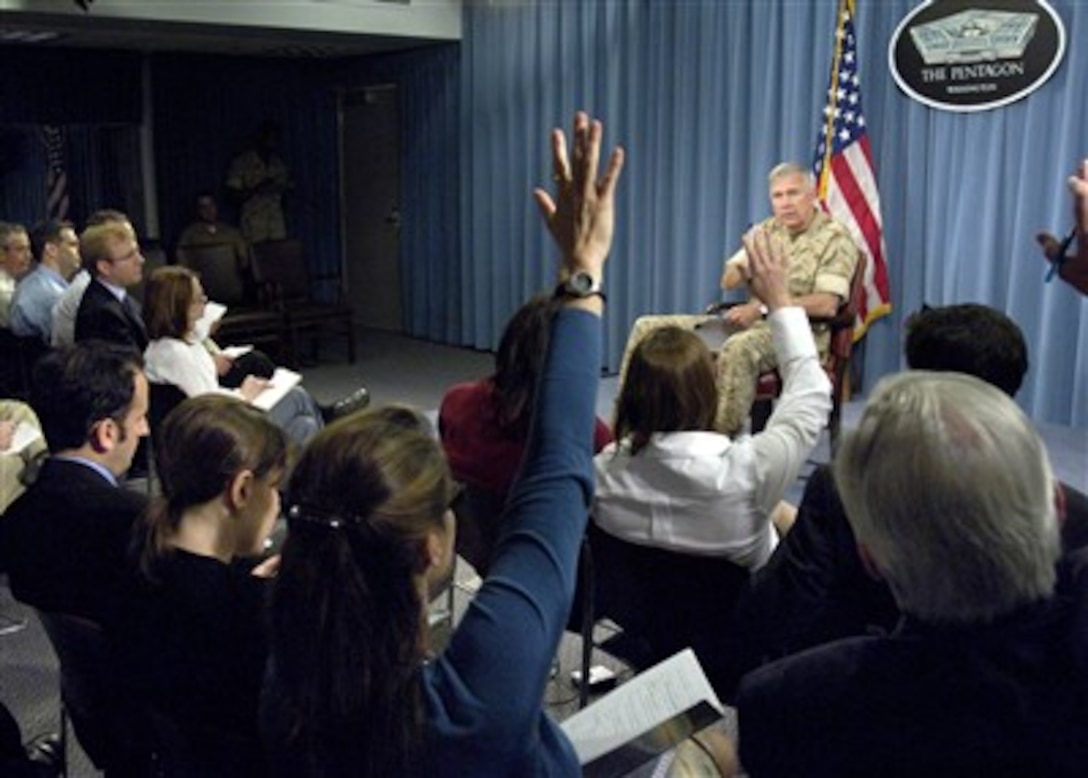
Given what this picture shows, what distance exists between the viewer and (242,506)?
1.71 metres

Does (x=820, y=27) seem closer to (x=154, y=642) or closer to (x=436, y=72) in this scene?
(x=436, y=72)

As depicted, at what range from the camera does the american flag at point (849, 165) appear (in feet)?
17.7

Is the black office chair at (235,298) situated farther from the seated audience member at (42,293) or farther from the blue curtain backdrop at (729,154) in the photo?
the seated audience member at (42,293)

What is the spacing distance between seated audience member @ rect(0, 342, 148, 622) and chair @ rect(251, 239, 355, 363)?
495 cm

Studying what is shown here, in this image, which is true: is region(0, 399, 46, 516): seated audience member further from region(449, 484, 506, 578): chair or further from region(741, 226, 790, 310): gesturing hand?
region(741, 226, 790, 310): gesturing hand

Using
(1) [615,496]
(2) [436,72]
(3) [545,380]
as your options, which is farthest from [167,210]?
(3) [545,380]

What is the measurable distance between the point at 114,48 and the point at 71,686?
7.85 m

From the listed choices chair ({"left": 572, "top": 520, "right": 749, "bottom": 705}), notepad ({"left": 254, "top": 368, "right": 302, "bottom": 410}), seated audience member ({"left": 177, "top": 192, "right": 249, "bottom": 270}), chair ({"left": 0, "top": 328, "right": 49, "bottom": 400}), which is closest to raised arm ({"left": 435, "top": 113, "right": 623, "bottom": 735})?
chair ({"left": 572, "top": 520, "right": 749, "bottom": 705})

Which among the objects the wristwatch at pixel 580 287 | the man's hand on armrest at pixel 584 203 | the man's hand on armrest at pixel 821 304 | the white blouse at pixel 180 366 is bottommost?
the white blouse at pixel 180 366

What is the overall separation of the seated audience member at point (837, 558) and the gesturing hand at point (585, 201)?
0.68 meters

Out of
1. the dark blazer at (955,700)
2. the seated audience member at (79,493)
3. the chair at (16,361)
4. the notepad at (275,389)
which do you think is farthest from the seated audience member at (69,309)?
the dark blazer at (955,700)

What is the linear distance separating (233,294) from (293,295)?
0.44 m

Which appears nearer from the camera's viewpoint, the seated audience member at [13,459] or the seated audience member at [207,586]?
the seated audience member at [207,586]

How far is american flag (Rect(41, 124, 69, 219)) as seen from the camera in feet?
30.7
